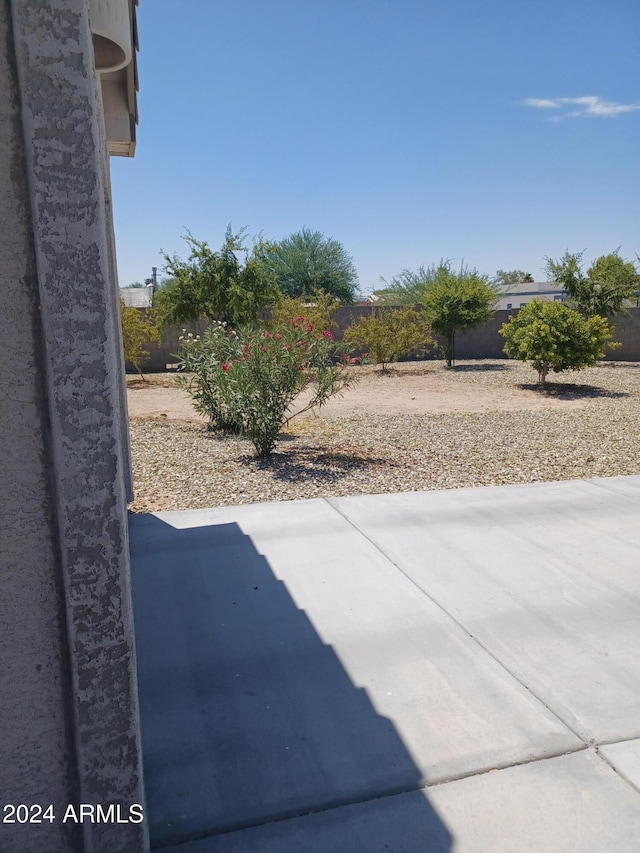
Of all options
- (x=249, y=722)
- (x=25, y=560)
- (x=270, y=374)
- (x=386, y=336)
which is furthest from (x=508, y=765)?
(x=386, y=336)

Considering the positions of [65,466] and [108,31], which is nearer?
[65,466]

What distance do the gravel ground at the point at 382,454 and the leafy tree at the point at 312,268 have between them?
30062mm

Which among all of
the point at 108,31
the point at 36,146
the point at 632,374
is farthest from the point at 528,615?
the point at 632,374

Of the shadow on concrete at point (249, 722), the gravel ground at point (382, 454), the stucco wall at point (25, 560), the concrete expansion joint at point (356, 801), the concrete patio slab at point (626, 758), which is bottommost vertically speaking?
the concrete patio slab at point (626, 758)

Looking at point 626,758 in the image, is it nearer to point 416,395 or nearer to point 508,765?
point 508,765

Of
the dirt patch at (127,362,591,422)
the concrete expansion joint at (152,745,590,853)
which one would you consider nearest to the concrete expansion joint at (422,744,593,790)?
the concrete expansion joint at (152,745,590,853)

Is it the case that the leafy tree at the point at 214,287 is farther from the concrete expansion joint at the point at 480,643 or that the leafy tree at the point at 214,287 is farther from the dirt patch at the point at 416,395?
the concrete expansion joint at the point at 480,643

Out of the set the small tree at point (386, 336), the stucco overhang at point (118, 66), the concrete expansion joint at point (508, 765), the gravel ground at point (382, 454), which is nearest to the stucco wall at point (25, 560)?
the concrete expansion joint at point (508, 765)

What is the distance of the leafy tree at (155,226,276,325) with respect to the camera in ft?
66.5

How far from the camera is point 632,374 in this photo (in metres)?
19.2

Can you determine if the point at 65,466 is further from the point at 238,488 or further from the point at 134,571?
the point at 238,488

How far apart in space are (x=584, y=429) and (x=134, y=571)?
804 centimetres

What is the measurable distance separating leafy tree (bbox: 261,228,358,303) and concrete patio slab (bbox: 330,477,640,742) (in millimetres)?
35607

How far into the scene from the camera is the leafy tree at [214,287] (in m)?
20.3
